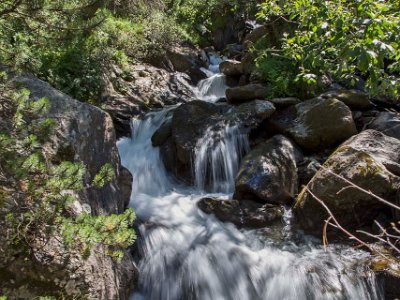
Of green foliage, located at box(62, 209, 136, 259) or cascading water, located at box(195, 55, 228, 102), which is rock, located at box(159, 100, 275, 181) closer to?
cascading water, located at box(195, 55, 228, 102)

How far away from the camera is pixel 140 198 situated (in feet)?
22.3

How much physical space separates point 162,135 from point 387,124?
199 inches

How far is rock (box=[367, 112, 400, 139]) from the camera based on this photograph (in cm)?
711

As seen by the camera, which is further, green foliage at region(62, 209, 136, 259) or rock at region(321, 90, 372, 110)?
rock at region(321, 90, 372, 110)

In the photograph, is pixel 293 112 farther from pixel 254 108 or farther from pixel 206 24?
pixel 206 24

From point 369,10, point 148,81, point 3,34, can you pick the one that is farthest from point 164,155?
point 369,10

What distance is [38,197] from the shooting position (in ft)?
7.61

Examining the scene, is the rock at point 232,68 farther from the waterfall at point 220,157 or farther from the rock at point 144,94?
the waterfall at point 220,157

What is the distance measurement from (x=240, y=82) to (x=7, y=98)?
10130 mm

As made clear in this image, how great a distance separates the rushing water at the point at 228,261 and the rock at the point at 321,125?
1.99 metres

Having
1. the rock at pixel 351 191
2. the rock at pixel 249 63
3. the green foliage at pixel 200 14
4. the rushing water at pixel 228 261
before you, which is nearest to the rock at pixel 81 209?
the rushing water at pixel 228 261

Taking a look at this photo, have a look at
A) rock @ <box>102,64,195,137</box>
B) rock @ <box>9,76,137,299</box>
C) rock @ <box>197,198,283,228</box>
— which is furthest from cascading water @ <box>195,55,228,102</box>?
rock @ <box>9,76,137,299</box>

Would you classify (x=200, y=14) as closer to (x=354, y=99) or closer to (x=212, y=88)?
(x=212, y=88)

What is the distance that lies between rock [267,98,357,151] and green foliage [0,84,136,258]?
18.7 feet
